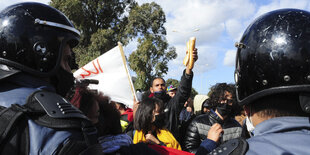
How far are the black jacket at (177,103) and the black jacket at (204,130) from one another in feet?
0.76

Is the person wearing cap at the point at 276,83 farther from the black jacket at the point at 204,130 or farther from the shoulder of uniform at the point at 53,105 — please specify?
the black jacket at the point at 204,130

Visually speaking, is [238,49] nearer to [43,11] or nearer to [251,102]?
[251,102]

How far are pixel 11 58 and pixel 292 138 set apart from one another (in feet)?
5.06

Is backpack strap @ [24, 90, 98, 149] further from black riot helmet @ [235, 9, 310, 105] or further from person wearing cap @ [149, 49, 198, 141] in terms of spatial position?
person wearing cap @ [149, 49, 198, 141]

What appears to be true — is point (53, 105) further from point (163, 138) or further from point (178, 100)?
point (178, 100)

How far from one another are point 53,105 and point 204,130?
2650 millimetres

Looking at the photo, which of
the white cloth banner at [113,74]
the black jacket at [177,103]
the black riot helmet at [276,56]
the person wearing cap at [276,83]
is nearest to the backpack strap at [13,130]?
the person wearing cap at [276,83]

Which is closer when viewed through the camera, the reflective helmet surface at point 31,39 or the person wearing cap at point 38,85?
the person wearing cap at point 38,85

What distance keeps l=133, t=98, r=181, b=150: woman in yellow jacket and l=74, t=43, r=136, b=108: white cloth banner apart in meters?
1.29

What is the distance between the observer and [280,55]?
134 cm

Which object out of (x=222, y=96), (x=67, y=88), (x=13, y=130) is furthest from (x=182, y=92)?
(x=13, y=130)

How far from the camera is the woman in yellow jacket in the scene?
306cm

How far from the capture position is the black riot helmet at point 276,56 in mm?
1308

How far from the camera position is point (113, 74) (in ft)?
15.3
